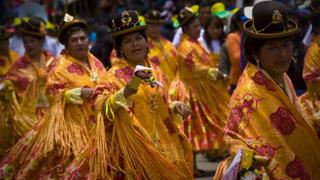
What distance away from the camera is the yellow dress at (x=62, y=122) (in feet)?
22.8

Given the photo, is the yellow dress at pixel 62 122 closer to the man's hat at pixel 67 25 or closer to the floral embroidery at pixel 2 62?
the man's hat at pixel 67 25

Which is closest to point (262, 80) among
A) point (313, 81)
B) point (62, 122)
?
point (313, 81)

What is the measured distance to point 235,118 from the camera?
14.3 feet

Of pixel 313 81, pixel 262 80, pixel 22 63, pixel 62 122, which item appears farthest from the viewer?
pixel 22 63

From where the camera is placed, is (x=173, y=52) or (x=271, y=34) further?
(x=173, y=52)

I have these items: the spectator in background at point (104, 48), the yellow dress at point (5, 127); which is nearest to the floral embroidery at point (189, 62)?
the spectator in background at point (104, 48)

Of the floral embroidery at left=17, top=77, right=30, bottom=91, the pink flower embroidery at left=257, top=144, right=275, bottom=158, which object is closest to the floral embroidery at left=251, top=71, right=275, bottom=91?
the pink flower embroidery at left=257, top=144, right=275, bottom=158

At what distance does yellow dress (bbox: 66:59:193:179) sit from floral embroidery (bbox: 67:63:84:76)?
1.43 m

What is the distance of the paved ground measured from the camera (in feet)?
29.6

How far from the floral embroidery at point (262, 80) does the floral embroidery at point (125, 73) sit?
4.82ft

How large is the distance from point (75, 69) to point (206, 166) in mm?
3122

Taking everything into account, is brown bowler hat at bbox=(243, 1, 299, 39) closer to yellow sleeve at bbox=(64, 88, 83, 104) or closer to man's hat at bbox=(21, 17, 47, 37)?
yellow sleeve at bbox=(64, 88, 83, 104)

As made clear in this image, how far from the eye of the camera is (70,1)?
16406 millimetres

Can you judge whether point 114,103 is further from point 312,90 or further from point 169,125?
point 312,90
